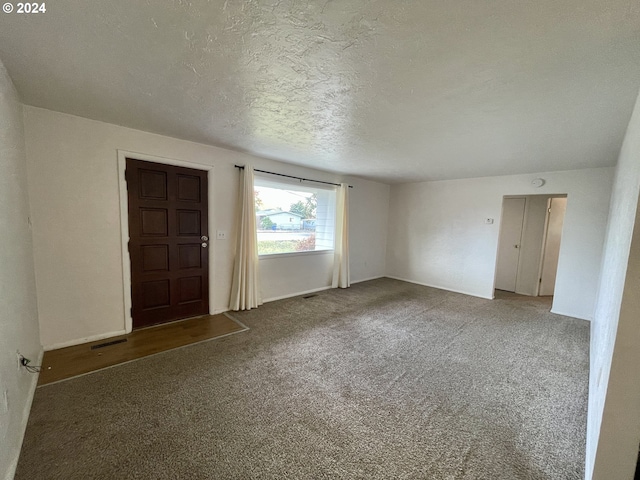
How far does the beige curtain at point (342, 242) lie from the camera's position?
16.8ft

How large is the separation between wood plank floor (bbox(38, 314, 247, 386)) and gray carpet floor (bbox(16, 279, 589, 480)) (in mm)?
167

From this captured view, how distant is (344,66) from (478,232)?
4.66m

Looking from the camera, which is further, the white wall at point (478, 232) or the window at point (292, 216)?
the window at point (292, 216)

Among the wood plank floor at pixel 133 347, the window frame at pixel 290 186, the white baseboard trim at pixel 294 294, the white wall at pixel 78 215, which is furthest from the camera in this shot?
the white baseboard trim at pixel 294 294

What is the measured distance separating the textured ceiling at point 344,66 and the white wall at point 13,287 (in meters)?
0.43

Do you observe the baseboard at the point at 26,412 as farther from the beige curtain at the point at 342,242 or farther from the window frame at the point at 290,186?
the beige curtain at the point at 342,242

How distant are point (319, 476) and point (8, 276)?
2183 millimetres

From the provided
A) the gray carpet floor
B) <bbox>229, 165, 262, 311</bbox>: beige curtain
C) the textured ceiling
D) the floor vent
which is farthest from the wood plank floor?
the textured ceiling

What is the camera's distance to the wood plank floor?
2242 millimetres

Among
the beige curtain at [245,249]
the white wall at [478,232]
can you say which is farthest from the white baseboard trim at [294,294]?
the white wall at [478,232]

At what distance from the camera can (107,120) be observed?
103 inches

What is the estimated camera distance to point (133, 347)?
2.65 metres

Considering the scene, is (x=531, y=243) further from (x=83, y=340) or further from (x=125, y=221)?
(x=83, y=340)

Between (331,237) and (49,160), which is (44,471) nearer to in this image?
(49,160)
